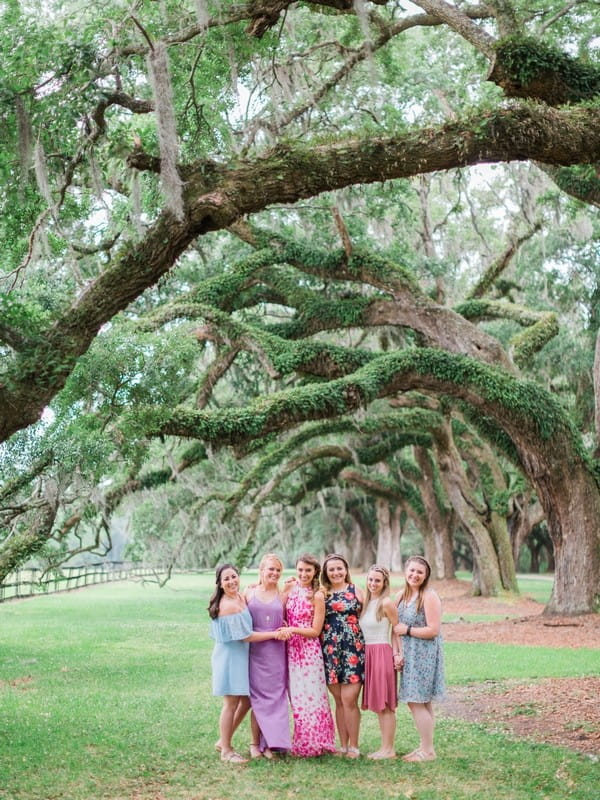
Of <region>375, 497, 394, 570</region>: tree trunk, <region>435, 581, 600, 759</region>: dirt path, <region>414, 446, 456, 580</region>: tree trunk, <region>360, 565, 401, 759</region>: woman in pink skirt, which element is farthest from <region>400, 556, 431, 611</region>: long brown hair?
<region>375, 497, 394, 570</region>: tree trunk

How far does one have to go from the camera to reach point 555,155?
624cm

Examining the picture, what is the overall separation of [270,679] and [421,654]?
1.05 meters

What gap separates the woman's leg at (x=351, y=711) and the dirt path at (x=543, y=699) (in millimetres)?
1654

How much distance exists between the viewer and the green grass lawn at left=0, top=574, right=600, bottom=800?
5.52 metres

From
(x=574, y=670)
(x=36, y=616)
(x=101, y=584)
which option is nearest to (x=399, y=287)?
(x=574, y=670)

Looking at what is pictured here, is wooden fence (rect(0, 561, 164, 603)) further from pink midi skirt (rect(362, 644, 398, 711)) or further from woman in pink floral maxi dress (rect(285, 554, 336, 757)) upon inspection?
pink midi skirt (rect(362, 644, 398, 711))

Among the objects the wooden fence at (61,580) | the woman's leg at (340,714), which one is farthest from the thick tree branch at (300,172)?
the wooden fence at (61,580)

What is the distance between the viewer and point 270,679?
625 centimetres

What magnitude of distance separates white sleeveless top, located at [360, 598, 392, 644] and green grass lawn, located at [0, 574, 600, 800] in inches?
31.4

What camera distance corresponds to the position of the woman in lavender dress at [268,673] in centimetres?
618

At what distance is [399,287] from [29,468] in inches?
336

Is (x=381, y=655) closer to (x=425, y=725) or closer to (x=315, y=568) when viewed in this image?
(x=425, y=725)

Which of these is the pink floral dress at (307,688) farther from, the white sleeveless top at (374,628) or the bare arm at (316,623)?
the white sleeveless top at (374,628)

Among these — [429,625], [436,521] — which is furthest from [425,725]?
[436,521]
